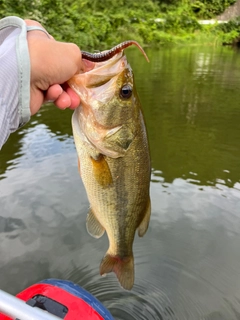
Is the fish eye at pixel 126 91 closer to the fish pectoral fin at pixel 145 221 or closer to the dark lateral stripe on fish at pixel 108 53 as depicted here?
the dark lateral stripe on fish at pixel 108 53

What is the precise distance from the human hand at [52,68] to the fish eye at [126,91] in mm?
188

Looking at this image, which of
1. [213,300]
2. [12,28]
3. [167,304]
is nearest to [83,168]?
[12,28]

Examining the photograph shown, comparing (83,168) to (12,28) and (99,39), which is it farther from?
(99,39)

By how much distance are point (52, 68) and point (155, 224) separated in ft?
9.37

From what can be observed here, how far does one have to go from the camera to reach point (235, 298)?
312 cm

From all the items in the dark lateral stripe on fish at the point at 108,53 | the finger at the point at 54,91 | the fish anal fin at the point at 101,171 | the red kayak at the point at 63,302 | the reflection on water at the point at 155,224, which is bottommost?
the reflection on water at the point at 155,224

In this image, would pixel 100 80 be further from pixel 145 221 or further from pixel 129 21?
pixel 129 21

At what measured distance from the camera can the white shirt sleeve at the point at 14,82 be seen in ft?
4.65

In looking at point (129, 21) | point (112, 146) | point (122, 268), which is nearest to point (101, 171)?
point (112, 146)

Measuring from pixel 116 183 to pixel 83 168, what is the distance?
20 centimetres

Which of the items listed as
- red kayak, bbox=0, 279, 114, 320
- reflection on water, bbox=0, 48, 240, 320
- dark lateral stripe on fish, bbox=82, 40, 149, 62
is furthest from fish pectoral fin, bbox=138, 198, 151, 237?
reflection on water, bbox=0, 48, 240, 320

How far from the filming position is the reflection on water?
3151 mm

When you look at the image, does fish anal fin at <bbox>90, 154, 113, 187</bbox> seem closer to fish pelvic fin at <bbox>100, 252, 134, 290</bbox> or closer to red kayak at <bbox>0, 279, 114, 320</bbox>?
fish pelvic fin at <bbox>100, 252, 134, 290</bbox>

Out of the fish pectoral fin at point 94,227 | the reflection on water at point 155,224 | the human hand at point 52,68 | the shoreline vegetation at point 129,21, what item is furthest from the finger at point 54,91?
the shoreline vegetation at point 129,21
